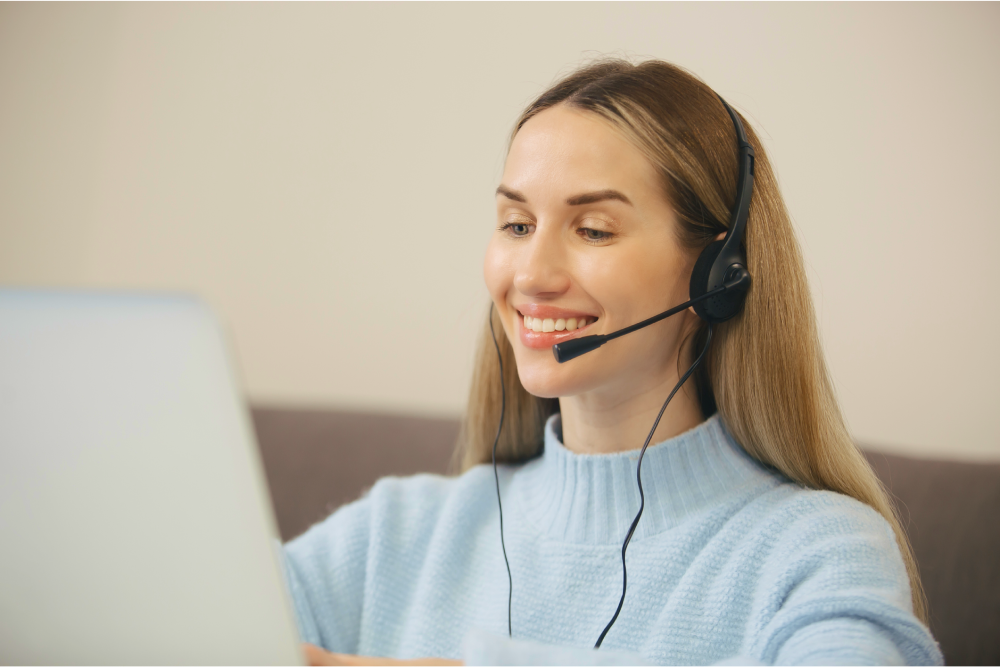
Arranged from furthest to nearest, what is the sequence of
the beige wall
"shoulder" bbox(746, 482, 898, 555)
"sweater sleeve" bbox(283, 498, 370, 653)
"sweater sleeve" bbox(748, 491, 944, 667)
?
the beige wall → "sweater sleeve" bbox(283, 498, 370, 653) → "shoulder" bbox(746, 482, 898, 555) → "sweater sleeve" bbox(748, 491, 944, 667)

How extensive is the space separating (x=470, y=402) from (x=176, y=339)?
0.93 meters

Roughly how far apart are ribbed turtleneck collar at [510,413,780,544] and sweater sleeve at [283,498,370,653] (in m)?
0.31

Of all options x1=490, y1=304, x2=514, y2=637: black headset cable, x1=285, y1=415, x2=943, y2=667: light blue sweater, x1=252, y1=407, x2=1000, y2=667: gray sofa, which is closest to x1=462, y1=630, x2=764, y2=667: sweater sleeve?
x1=285, y1=415, x2=943, y2=667: light blue sweater

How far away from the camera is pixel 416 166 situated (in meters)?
1.88

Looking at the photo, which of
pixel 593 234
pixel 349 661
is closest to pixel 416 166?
pixel 593 234

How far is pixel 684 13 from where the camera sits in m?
1.50

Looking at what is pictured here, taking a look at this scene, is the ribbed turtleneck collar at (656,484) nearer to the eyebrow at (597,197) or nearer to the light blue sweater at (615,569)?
the light blue sweater at (615,569)

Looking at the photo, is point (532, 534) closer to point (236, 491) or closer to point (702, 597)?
point (702, 597)

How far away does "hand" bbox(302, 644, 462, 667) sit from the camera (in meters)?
0.61

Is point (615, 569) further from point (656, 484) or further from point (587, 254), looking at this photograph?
point (587, 254)

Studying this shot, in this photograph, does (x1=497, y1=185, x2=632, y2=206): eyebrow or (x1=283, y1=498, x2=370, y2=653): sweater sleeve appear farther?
(x1=283, y1=498, x2=370, y2=653): sweater sleeve

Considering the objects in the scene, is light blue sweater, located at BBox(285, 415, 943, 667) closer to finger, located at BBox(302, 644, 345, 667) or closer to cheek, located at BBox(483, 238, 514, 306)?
finger, located at BBox(302, 644, 345, 667)

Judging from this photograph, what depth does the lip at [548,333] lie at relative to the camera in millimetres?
993

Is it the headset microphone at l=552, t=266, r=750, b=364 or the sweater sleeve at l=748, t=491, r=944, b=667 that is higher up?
the headset microphone at l=552, t=266, r=750, b=364
